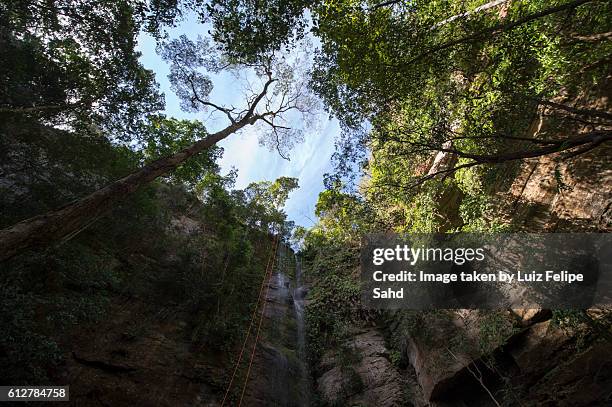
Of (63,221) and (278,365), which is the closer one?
(63,221)

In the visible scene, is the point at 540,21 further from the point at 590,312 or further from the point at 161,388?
the point at 161,388

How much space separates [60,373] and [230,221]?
9.48m

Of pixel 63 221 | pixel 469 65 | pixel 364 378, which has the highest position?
pixel 469 65

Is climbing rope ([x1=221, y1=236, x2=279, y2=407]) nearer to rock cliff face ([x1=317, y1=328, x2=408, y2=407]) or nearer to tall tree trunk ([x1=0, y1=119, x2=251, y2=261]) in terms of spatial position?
rock cliff face ([x1=317, y1=328, x2=408, y2=407])

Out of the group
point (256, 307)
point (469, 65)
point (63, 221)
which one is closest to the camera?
point (63, 221)

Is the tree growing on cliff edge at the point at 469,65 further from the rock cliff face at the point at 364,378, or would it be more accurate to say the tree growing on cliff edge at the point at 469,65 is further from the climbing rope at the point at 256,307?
the climbing rope at the point at 256,307

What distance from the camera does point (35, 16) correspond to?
7648mm

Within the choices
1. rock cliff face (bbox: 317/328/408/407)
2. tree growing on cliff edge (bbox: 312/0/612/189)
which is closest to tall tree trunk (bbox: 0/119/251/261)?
tree growing on cliff edge (bbox: 312/0/612/189)

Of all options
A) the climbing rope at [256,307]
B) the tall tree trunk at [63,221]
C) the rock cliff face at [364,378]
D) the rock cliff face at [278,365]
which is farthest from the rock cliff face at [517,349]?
the tall tree trunk at [63,221]

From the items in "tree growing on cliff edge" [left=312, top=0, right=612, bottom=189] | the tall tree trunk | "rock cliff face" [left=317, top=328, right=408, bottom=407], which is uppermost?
"tree growing on cliff edge" [left=312, top=0, right=612, bottom=189]

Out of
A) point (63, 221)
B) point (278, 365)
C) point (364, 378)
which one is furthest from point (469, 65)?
point (278, 365)

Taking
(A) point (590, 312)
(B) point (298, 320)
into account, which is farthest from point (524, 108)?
(B) point (298, 320)

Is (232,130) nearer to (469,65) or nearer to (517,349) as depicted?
(469,65)

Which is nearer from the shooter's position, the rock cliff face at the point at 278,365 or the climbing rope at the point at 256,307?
the climbing rope at the point at 256,307
